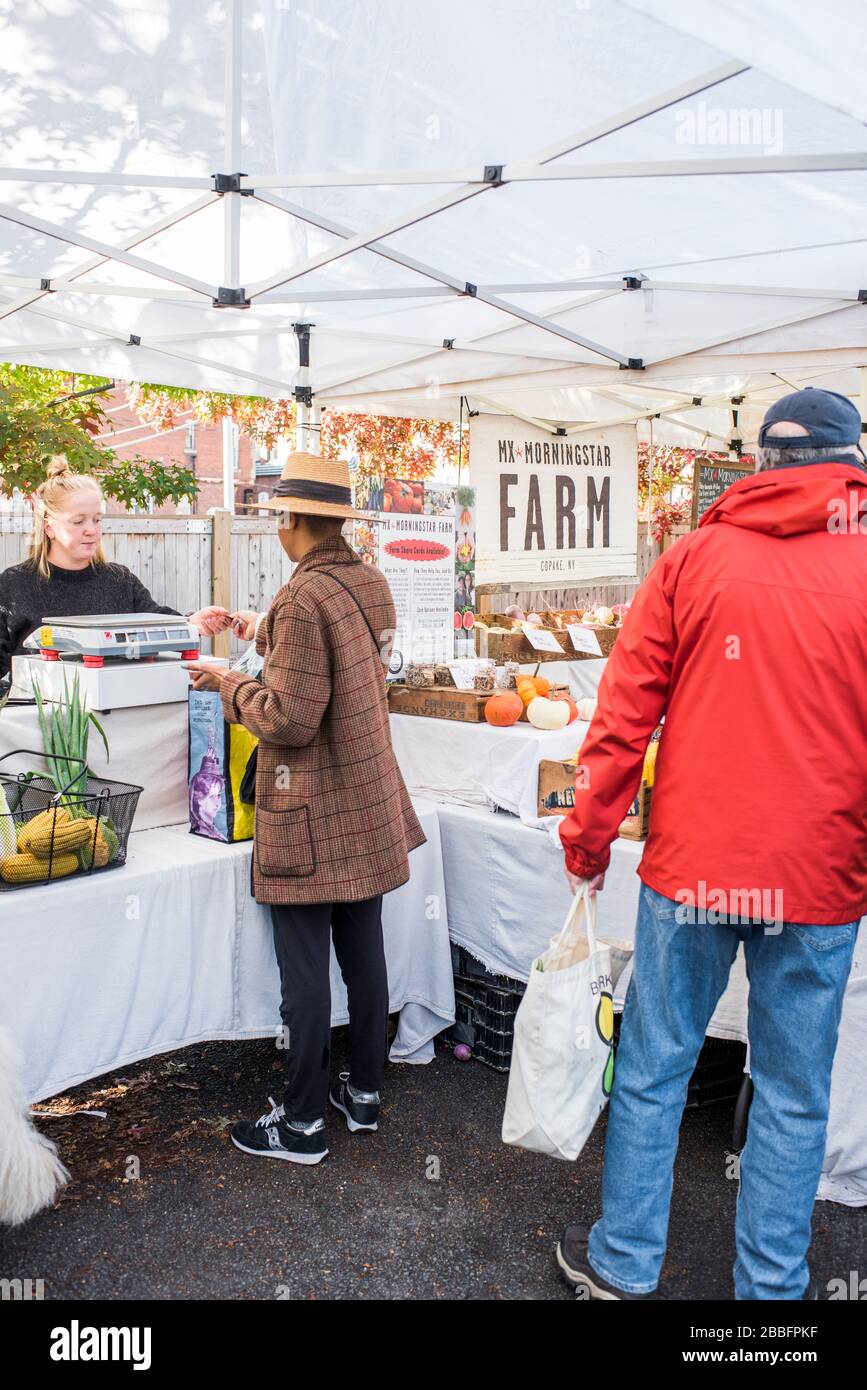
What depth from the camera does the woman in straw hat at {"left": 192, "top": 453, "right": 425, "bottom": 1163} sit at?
9.83ft

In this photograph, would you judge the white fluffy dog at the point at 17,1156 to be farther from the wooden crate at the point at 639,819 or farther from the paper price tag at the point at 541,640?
the paper price tag at the point at 541,640

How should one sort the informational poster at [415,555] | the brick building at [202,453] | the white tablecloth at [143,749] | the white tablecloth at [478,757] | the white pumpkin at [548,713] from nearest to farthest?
the white tablecloth at [143,749] < the white tablecloth at [478,757] < the white pumpkin at [548,713] < the informational poster at [415,555] < the brick building at [202,453]

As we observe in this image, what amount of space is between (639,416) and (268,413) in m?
5.77

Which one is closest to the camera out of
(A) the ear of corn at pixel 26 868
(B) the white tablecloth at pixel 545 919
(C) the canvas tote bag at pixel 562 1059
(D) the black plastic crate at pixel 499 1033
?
(C) the canvas tote bag at pixel 562 1059

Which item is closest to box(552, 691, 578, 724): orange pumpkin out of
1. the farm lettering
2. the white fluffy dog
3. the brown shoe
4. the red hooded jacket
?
the red hooded jacket

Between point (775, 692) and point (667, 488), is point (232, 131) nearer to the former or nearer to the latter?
point (775, 692)

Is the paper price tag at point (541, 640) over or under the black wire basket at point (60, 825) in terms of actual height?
over

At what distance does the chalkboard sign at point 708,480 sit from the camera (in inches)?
198

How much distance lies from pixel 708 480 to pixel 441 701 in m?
2.02

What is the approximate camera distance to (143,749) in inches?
137

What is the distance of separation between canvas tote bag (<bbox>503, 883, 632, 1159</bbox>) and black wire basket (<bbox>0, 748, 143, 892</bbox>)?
126 cm

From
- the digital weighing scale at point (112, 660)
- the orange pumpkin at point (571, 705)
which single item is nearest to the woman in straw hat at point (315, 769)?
the digital weighing scale at point (112, 660)

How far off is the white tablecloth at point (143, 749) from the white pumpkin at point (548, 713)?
124cm

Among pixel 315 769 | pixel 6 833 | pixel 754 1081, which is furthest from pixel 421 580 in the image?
pixel 754 1081
